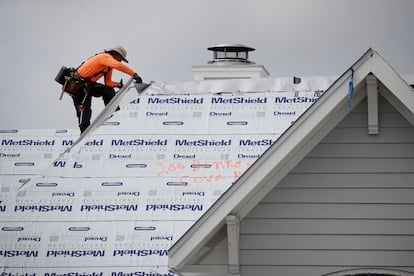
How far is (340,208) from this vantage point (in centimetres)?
1093

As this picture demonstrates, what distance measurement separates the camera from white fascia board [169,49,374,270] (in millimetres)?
10086

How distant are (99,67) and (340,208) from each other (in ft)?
28.8

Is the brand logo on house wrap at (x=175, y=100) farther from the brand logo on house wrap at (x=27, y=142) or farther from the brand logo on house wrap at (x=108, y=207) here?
the brand logo on house wrap at (x=108, y=207)

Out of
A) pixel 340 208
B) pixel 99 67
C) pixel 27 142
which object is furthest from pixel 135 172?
pixel 340 208

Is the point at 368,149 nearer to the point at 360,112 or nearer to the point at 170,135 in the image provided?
the point at 360,112

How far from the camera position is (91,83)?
62.3ft

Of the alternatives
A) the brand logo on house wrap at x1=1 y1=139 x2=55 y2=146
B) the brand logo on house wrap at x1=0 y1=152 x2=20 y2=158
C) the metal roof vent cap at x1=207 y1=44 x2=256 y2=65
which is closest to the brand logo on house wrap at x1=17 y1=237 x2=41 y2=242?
the brand logo on house wrap at x1=0 y1=152 x2=20 y2=158

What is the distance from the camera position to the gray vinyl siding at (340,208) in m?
10.8

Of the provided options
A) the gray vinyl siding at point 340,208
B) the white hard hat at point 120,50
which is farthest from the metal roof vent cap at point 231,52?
the gray vinyl siding at point 340,208

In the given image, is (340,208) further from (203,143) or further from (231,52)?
(231,52)

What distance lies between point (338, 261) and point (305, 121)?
5.35 ft

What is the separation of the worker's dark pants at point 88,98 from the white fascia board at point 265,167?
8.89 meters

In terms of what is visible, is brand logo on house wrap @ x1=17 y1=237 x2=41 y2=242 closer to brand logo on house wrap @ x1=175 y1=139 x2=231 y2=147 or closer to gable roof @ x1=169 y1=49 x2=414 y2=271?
brand logo on house wrap @ x1=175 y1=139 x2=231 y2=147

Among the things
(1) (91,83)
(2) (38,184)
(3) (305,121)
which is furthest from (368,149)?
(1) (91,83)
